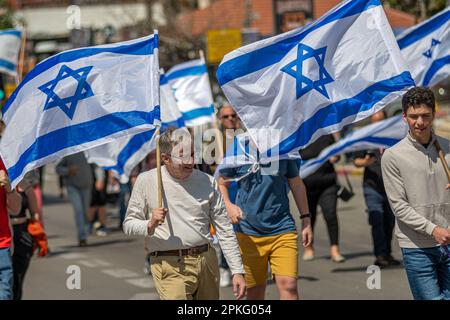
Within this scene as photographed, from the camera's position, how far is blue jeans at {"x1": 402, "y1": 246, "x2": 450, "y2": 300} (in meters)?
6.49

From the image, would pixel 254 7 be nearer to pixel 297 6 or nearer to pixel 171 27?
pixel 171 27

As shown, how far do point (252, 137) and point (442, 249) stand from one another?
1765mm

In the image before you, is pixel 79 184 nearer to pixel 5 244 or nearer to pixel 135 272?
pixel 135 272

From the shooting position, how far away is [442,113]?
27.9 metres

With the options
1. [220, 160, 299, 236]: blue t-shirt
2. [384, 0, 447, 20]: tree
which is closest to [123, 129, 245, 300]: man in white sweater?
[220, 160, 299, 236]: blue t-shirt

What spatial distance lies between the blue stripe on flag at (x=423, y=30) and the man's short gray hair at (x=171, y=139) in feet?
13.4

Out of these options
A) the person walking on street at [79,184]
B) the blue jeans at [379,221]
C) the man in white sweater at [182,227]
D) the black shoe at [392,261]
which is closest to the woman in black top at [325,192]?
the blue jeans at [379,221]

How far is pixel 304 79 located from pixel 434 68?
2874mm

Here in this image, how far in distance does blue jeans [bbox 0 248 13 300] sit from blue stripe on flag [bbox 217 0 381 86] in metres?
2.04

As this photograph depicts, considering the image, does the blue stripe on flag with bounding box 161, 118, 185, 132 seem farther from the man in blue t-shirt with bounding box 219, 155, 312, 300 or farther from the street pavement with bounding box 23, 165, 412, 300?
the man in blue t-shirt with bounding box 219, 155, 312, 300

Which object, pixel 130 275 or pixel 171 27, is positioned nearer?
pixel 130 275

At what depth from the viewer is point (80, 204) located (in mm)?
15180

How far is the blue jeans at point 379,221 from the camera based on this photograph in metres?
11.8

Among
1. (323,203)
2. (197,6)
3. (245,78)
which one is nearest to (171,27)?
(197,6)
